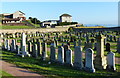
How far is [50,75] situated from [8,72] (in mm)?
2922

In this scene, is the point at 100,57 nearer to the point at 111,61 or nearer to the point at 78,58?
the point at 111,61

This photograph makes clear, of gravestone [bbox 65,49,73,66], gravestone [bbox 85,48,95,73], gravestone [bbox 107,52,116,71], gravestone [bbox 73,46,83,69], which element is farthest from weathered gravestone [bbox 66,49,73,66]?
gravestone [bbox 107,52,116,71]

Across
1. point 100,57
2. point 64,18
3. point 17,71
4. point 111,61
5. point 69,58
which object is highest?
point 64,18

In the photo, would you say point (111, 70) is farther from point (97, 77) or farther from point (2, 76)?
point (2, 76)

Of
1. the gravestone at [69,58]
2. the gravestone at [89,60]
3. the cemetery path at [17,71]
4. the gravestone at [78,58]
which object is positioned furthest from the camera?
the gravestone at [69,58]

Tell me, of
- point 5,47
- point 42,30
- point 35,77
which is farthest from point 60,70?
point 42,30

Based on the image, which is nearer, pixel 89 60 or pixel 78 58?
pixel 89 60

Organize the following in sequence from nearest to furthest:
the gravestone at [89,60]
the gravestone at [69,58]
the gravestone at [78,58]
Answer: the gravestone at [89,60] → the gravestone at [78,58] → the gravestone at [69,58]

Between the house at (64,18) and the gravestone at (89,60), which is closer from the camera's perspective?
the gravestone at (89,60)

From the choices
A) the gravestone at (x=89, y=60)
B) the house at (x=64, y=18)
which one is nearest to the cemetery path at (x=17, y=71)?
the gravestone at (x=89, y=60)

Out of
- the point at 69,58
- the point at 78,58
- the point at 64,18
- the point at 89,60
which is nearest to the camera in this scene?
the point at 89,60

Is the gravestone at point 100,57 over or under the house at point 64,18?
under

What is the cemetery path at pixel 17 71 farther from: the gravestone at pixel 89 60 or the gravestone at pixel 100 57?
the gravestone at pixel 100 57

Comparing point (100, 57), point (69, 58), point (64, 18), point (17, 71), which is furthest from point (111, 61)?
point (64, 18)
